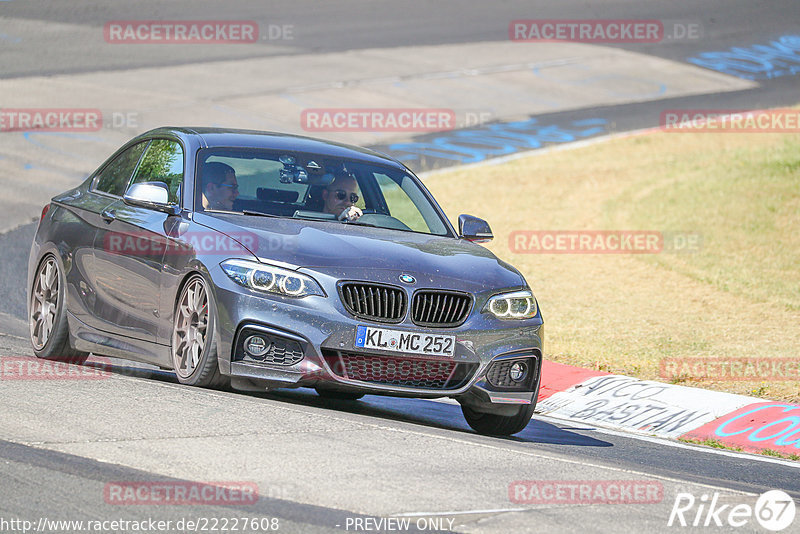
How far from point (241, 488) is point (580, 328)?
8868mm

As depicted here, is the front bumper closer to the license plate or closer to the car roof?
the license plate

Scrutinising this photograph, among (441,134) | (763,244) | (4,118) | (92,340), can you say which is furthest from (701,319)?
(4,118)

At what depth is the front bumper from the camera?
763 centimetres

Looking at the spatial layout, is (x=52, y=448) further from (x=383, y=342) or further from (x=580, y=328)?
(x=580, y=328)

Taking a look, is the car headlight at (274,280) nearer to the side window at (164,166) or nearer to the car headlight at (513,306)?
the car headlight at (513,306)

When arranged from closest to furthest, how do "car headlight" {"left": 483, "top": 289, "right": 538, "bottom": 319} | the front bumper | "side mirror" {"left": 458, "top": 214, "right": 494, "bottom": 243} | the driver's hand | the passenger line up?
the front bumper, "car headlight" {"left": 483, "top": 289, "right": 538, "bottom": 319}, the passenger, the driver's hand, "side mirror" {"left": 458, "top": 214, "right": 494, "bottom": 243}

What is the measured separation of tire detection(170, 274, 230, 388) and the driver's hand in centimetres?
123

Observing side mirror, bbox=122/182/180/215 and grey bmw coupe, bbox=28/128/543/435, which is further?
side mirror, bbox=122/182/180/215

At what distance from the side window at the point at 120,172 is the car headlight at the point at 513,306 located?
9.89ft

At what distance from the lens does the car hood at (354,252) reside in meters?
7.84

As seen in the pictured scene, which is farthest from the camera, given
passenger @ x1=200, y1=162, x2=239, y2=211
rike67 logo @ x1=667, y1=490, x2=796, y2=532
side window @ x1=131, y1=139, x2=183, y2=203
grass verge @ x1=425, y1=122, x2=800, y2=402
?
grass verge @ x1=425, y1=122, x2=800, y2=402

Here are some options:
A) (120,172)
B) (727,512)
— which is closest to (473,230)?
(120,172)

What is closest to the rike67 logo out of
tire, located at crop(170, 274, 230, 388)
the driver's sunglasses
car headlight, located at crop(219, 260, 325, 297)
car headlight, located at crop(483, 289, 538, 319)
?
car headlight, located at crop(483, 289, 538, 319)

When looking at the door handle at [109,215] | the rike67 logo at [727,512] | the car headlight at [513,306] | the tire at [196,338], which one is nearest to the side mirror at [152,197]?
the door handle at [109,215]
